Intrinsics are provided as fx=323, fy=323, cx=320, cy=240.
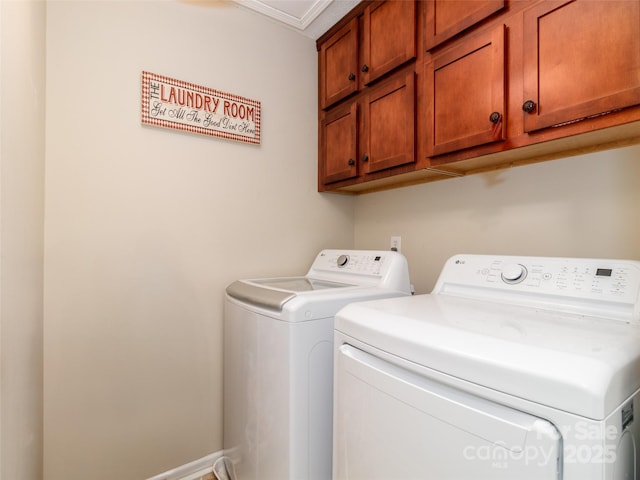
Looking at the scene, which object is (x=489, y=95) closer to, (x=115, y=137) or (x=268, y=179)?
(x=268, y=179)

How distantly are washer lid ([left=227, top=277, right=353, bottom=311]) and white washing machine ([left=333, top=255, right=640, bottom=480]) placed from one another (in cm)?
31

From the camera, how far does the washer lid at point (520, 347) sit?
53 centimetres

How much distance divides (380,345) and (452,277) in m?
0.61

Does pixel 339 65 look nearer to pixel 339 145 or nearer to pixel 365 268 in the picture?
pixel 339 145

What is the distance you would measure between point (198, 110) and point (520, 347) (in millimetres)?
1693

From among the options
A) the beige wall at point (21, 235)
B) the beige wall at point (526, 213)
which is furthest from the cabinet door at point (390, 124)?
the beige wall at point (21, 235)

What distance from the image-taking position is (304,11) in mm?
1854

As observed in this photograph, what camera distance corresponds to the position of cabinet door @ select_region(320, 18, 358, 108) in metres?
1.77

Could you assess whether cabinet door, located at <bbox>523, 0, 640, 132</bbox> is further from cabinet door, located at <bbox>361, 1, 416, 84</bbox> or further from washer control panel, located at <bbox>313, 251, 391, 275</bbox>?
washer control panel, located at <bbox>313, 251, 391, 275</bbox>

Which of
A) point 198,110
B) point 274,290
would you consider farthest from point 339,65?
point 274,290

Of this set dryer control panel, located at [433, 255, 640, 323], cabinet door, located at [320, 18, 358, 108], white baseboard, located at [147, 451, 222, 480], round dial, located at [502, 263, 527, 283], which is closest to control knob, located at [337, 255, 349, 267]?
dryer control panel, located at [433, 255, 640, 323]

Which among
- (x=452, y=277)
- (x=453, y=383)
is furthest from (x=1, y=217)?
(x=452, y=277)

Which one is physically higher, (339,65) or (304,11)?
(304,11)

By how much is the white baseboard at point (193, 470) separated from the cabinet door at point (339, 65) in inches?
82.5
